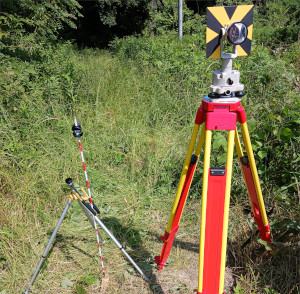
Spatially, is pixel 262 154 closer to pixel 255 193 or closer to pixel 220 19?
pixel 255 193

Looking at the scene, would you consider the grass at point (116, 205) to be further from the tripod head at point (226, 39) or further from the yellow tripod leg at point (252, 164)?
the tripod head at point (226, 39)

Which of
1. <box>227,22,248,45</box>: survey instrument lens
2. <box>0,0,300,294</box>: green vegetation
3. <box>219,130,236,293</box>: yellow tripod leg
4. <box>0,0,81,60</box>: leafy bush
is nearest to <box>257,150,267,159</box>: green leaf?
<box>0,0,300,294</box>: green vegetation

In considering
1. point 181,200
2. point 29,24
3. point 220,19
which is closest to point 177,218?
point 181,200

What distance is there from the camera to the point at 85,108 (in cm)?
405

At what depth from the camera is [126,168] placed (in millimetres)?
3223

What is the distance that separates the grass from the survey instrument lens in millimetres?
1230

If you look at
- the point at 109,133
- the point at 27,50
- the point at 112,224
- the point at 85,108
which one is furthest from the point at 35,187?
the point at 27,50

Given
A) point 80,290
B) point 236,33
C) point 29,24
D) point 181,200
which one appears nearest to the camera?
point 236,33

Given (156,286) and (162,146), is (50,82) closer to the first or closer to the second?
(162,146)

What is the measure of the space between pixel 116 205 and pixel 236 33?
1.90 meters

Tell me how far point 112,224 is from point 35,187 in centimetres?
78

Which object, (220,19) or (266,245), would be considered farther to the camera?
(266,245)

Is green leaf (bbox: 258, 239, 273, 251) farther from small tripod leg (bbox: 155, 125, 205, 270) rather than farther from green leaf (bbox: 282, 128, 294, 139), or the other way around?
green leaf (bbox: 282, 128, 294, 139)

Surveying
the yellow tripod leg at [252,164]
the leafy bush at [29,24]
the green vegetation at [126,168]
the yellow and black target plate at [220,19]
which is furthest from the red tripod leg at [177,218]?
the leafy bush at [29,24]
